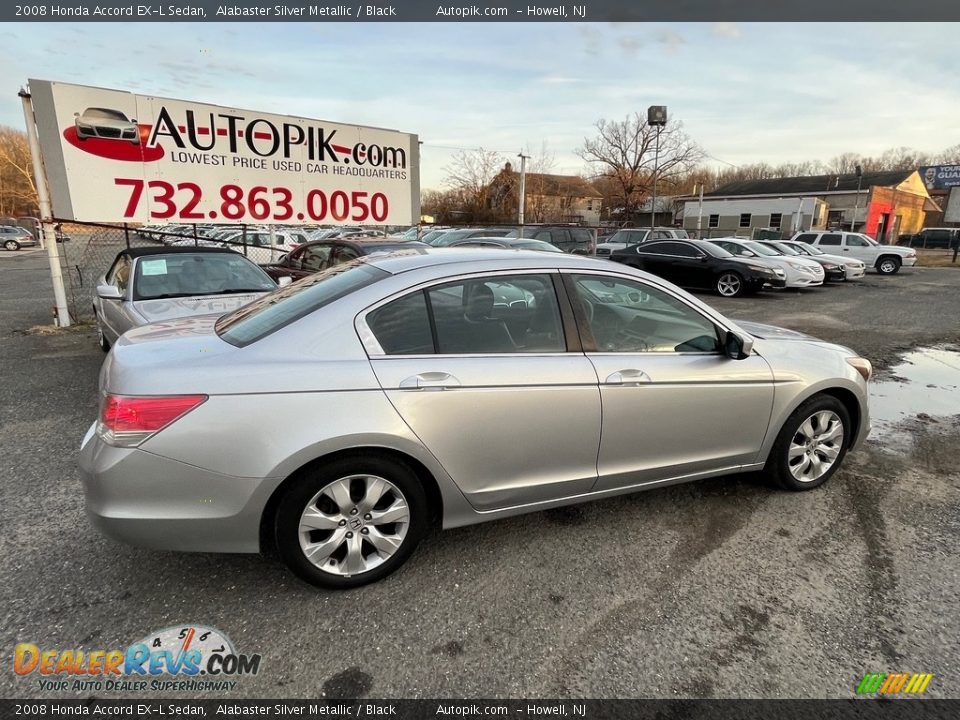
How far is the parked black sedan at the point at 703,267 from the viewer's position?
46.9 ft

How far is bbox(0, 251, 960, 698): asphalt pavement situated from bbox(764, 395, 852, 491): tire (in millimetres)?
139

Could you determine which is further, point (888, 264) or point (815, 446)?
point (888, 264)

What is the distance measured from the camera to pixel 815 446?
3.58 meters

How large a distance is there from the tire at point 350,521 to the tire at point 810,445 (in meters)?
2.34

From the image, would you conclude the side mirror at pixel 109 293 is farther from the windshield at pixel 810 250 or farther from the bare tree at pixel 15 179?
the bare tree at pixel 15 179

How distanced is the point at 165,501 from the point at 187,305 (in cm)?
390

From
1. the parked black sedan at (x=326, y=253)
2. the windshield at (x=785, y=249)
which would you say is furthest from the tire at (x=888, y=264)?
the parked black sedan at (x=326, y=253)

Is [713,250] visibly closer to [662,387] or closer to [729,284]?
[729,284]

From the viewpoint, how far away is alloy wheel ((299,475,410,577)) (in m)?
2.46

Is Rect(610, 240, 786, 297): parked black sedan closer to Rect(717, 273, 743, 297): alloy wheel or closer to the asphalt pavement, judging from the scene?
Rect(717, 273, 743, 297): alloy wheel

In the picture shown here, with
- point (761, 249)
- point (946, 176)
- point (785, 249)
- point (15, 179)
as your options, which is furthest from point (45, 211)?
point (15, 179)

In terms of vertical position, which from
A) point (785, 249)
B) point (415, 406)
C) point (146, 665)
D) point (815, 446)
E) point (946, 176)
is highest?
point (946, 176)

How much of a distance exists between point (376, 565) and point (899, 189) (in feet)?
209

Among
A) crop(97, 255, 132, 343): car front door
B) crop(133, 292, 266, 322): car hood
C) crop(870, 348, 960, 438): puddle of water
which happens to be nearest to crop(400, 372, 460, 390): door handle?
crop(133, 292, 266, 322): car hood
